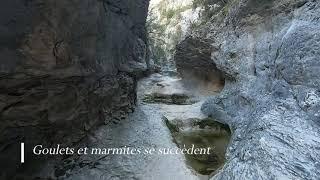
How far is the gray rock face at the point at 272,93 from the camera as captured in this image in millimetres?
6461

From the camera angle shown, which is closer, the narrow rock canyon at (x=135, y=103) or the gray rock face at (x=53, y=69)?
the narrow rock canyon at (x=135, y=103)

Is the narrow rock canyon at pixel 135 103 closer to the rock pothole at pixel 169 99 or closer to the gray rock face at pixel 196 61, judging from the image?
the rock pothole at pixel 169 99

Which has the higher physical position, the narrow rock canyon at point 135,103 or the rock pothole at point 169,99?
the narrow rock canyon at point 135,103

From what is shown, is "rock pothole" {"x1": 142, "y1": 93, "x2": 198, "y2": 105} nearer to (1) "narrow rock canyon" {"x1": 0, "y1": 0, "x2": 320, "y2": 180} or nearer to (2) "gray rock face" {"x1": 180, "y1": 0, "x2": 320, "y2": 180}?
(1) "narrow rock canyon" {"x1": 0, "y1": 0, "x2": 320, "y2": 180}

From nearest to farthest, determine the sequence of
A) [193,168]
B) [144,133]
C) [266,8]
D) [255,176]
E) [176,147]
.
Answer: [255,176] → [193,168] → [176,147] → [144,133] → [266,8]

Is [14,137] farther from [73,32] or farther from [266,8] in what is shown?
[266,8]

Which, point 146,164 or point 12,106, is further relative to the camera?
point 146,164

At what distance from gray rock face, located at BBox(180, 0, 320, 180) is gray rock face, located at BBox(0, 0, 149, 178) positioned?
4.81m

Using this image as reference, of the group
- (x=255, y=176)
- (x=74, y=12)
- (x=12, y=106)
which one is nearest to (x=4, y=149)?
(x=12, y=106)

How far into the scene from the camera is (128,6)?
13977 mm

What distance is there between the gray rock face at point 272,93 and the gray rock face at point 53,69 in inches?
189

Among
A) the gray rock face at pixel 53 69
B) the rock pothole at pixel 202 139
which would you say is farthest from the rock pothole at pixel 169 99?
the gray rock face at pixel 53 69

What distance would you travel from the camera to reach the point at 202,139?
1206 centimetres

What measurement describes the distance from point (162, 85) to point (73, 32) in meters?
14.8
